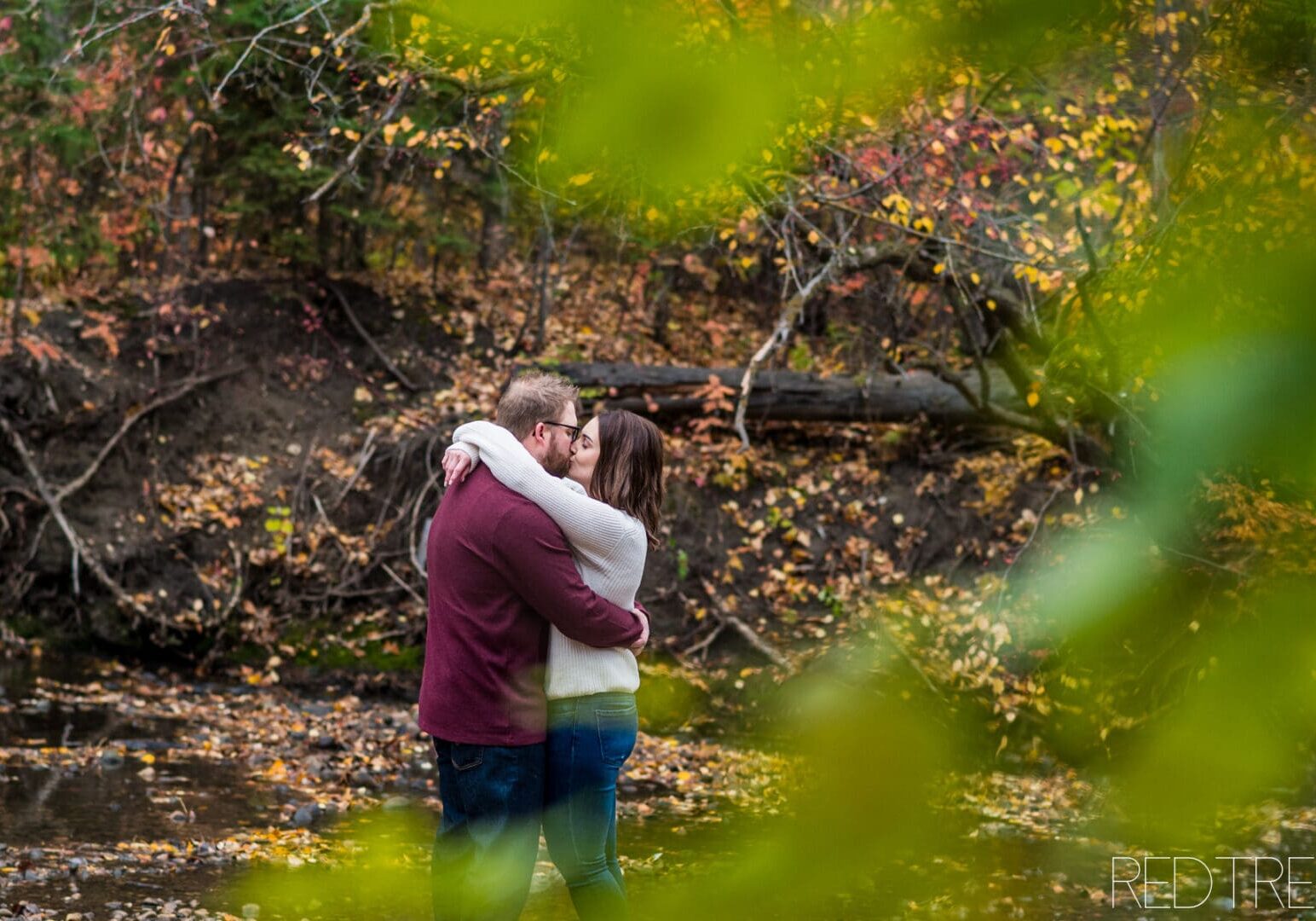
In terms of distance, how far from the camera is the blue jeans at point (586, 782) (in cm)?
354

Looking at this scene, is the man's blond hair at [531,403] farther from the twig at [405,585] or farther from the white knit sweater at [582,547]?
the twig at [405,585]

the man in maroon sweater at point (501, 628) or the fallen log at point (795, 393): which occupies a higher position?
the fallen log at point (795, 393)

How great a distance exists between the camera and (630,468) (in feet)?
12.2

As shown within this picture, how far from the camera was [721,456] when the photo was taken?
12.4m

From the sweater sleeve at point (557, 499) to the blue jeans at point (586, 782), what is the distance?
0.44 metres

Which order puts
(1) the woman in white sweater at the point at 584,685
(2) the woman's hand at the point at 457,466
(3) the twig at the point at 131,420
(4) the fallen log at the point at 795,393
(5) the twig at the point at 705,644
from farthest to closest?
(4) the fallen log at the point at 795,393, (3) the twig at the point at 131,420, (5) the twig at the point at 705,644, (2) the woman's hand at the point at 457,466, (1) the woman in white sweater at the point at 584,685

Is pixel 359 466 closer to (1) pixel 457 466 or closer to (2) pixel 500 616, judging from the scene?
(1) pixel 457 466

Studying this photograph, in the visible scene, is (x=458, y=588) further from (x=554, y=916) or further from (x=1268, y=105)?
(x=1268, y=105)

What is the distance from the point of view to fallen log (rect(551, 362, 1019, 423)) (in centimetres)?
1214

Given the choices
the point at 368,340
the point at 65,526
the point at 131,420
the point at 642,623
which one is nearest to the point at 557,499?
the point at 642,623

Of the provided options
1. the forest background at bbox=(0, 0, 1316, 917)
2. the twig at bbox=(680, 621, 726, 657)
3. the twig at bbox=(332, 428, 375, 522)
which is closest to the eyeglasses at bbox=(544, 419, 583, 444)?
the forest background at bbox=(0, 0, 1316, 917)

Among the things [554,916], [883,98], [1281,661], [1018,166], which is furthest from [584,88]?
[1018,166]

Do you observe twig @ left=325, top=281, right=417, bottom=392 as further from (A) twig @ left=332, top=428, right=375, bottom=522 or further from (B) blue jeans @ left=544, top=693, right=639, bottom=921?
(B) blue jeans @ left=544, top=693, right=639, bottom=921

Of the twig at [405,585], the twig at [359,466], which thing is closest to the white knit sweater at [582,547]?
the twig at [405,585]
